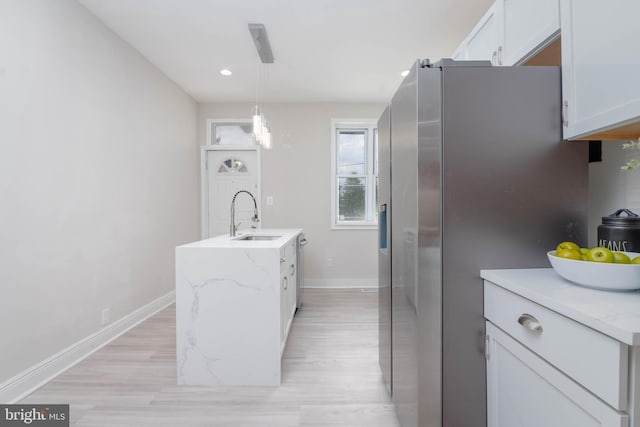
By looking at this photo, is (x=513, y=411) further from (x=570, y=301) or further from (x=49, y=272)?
(x=49, y=272)

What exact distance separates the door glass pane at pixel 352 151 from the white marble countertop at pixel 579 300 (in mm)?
3285

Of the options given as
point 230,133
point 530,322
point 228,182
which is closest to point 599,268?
point 530,322

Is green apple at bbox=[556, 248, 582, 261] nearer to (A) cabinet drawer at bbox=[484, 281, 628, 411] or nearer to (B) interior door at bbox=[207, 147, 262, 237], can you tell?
(A) cabinet drawer at bbox=[484, 281, 628, 411]

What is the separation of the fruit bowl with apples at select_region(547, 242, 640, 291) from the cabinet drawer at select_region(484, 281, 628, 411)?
0.56 feet

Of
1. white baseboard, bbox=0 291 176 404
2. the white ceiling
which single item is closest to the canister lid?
the white ceiling

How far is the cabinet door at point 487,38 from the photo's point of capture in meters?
1.58

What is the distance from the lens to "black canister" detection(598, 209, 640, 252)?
3.33ft

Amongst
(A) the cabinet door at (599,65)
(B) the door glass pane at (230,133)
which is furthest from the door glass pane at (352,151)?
(A) the cabinet door at (599,65)

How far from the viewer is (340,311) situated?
3160 mm

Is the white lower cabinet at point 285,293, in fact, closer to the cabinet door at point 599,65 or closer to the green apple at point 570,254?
the green apple at point 570,254

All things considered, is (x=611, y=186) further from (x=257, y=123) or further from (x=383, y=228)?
(x=257, y=123)

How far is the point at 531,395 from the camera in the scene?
87 cm

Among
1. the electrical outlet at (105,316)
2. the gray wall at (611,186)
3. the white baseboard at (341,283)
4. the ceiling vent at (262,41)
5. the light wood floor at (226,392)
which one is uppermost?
the ceiling vent at (262,41)

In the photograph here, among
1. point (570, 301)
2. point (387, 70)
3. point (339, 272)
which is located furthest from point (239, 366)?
point (387, 70)
